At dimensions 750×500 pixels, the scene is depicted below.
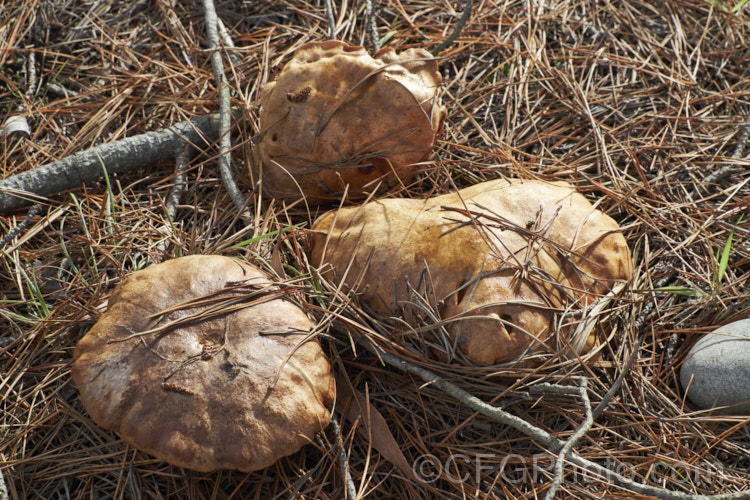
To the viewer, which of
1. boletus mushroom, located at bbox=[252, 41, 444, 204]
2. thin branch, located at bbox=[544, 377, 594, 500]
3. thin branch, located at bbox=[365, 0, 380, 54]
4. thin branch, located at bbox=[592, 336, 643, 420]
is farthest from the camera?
thin branch, located at bbox=[365, 0, 380, 54]

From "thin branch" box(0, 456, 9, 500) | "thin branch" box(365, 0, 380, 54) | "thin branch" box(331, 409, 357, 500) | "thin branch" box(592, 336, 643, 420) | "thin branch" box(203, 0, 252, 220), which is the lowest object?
"thin branch" box(0, 456, 9, 500)

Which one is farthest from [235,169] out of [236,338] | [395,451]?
[395,451]

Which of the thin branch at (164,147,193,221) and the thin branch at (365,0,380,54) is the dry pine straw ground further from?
the thin branch at (365,0,380,54)

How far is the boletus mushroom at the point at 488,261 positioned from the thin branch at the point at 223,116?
0.52 meters

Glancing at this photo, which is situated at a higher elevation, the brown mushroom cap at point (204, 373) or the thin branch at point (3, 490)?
the brown mushroom cap at point (204, 373)

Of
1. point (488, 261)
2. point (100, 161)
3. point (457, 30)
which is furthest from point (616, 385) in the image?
point (100, 161)

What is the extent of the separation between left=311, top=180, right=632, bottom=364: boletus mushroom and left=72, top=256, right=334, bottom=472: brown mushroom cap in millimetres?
352

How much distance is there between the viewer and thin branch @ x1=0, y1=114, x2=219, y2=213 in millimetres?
→ 2475

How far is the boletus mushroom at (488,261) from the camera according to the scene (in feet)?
6.27

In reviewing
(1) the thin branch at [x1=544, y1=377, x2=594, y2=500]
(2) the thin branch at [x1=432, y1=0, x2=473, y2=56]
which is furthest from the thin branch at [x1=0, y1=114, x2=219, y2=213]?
(1) the thin branch at [x1=544, y1=377, x2=594, y2=500]

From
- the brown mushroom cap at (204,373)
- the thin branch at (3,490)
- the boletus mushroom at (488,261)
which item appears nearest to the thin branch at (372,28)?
the boletus mushroom at (488,261)

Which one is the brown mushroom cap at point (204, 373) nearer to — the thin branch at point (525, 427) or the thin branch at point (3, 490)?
the thin branch at point (525, 427)

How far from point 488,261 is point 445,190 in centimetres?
63

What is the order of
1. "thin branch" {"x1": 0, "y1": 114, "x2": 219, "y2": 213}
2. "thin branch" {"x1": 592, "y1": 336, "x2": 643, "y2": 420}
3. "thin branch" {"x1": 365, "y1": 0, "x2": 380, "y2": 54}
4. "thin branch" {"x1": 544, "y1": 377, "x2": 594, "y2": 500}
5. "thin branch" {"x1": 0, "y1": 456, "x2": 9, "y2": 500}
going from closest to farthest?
"thin branch" {"x1": 544, "y1": 377, "x2": 594, "y2": 500} → "thin branch" {"x1": 0, "y1": 456, "x2": 9, "y2": 500} → "thin branch" {"x1": 592, "y1": 336, "x2": 643, "y2": 420} → "thin branch" {"x1": 0, "y1": 114, "x2": 219, "y2": 213} → "thin branch" {"x1": 365, "y1": 0, "x2": 380, "y2": 54}
